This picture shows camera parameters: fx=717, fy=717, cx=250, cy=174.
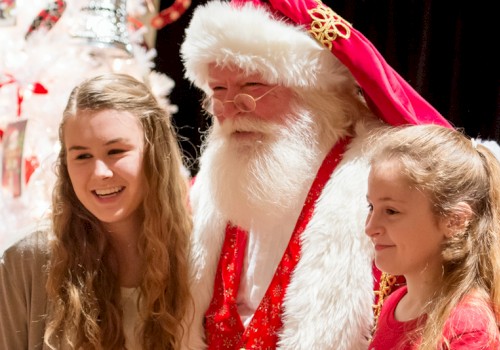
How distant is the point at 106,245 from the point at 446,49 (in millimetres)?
1745

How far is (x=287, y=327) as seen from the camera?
5.90 ft

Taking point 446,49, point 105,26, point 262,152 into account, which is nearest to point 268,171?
point 262,152

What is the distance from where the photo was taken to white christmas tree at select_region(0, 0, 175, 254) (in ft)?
8.38

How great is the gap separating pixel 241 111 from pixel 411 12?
143 cm

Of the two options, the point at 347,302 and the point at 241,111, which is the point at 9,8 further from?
the point at 347,302

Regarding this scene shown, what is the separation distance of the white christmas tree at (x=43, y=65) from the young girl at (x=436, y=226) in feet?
4.00

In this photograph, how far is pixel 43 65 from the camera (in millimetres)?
2580

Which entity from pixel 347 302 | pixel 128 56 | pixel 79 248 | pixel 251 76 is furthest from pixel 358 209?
pixel 128 56

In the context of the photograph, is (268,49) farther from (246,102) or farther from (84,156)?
(84,156)

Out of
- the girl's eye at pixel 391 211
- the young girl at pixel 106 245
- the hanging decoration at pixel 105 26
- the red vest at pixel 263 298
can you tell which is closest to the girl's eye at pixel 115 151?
the young girl at pixel 106 245

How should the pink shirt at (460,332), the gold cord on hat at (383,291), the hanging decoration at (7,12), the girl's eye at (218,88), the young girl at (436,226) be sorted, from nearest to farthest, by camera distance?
1. the pink shirt at (460,332)
2. the young girl at (436,226)
3. the gold cord on hat at (383,291)
4. the girl's eye at (218,88)
5. the hanging decoration at (7,12)

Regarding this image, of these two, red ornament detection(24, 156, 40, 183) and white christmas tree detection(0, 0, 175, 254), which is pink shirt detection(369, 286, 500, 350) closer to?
white christmas tree detection(0, 0, 175, 254)

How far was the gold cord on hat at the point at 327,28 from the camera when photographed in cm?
191

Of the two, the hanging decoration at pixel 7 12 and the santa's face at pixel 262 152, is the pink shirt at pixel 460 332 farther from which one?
the hanging decoration at pixel 7 12
